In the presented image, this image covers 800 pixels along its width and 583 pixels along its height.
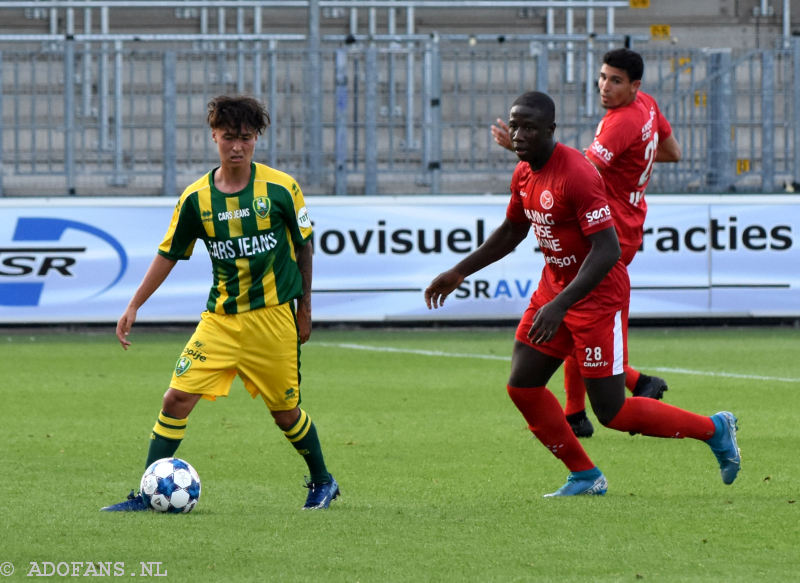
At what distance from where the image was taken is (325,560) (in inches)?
192

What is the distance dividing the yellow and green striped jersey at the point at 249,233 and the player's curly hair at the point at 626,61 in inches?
108

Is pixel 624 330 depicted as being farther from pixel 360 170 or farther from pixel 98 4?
pixel 98 4

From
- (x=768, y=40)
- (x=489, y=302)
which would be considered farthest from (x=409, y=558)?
(x=768, y=40)

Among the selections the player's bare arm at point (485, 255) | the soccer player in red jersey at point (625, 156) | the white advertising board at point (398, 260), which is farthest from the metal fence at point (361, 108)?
the player's bare arm at point (485, 255)

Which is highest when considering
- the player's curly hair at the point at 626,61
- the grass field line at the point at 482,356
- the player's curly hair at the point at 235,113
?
the player's curly hair at the point at 626,61

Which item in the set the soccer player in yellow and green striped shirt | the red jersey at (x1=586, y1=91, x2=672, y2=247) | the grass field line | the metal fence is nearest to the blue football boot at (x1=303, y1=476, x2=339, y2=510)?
the soccer player in yellow and green striped shirt

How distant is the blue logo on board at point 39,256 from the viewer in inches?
589

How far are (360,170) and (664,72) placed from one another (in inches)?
148

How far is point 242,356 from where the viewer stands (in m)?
6.05

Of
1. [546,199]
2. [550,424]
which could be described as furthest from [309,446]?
[546,199]

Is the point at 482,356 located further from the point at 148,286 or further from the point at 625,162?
the point at 148,286

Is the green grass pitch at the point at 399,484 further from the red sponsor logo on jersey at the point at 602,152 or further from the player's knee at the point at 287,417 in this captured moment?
the red sponsor logo on jersey at the point at 602,152

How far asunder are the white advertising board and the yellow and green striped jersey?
9133 millimetres

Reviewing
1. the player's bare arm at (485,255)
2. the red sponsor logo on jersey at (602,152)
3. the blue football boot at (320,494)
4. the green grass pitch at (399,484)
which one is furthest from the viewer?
the red sponsor logo on jersey at (602,152)
